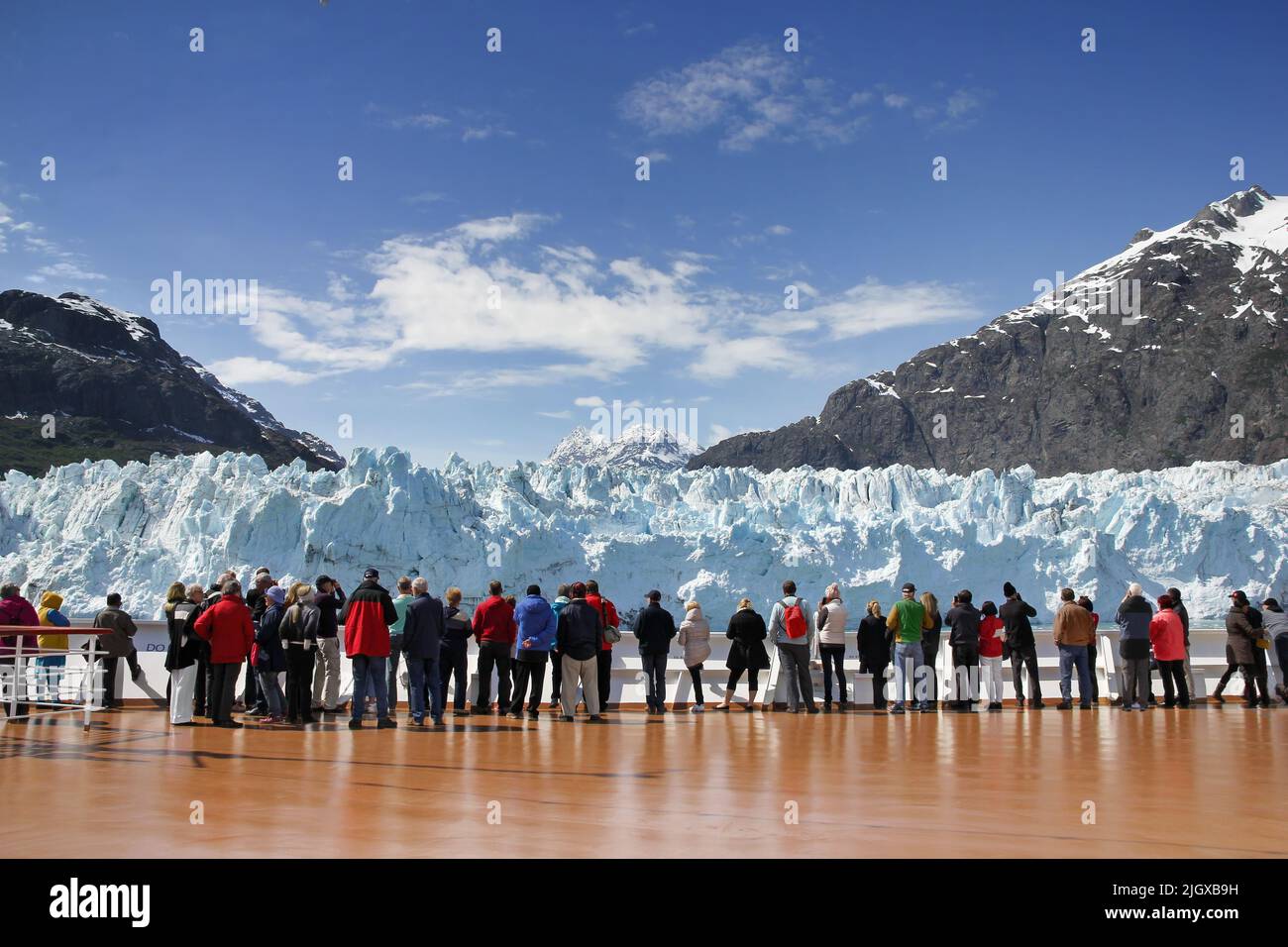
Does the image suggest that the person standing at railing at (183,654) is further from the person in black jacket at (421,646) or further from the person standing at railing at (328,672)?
the person in black jacket at (421,646)

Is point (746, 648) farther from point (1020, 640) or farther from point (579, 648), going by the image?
point (1020, 640)

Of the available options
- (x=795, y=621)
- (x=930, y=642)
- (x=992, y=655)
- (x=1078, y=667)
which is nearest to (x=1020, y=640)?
(x=992, y=655)

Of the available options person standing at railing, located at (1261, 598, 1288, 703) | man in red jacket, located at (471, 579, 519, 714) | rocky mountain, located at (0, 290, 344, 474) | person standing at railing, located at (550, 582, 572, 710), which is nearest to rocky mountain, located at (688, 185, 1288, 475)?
rocky mountain, located at (0, 290, 344, 474)

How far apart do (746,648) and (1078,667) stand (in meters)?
4.11

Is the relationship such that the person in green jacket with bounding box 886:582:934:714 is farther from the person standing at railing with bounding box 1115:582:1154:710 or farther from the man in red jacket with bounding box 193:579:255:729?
the man in red jacket with bounding box 193:579:255:729

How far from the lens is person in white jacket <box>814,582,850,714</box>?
12625 mm

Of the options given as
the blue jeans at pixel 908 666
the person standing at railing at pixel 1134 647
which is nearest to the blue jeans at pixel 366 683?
the blue jeans at pixel 908 666

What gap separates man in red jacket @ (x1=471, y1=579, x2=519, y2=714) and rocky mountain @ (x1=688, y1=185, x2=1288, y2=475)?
128091mm

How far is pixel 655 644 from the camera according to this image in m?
12.6
